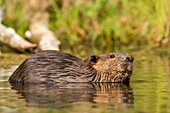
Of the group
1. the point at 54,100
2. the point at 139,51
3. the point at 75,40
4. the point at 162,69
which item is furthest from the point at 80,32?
the point at 54,100

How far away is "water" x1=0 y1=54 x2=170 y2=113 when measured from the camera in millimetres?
3268

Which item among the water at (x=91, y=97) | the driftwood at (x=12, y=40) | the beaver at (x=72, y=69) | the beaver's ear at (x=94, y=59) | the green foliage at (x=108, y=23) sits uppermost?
the green foliage at (x=108, y=23)

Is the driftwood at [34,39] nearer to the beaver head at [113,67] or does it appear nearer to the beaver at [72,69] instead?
the beaver at [72,69]

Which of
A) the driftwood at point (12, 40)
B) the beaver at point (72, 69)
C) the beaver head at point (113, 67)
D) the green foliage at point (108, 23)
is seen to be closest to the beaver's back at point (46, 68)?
the beaver at point (72, 69)

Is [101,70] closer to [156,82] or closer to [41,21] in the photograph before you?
[156,82]

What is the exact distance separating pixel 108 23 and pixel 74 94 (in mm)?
7456

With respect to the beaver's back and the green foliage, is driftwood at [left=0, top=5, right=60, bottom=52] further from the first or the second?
the beaver's back

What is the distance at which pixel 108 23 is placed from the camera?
11.4 metres

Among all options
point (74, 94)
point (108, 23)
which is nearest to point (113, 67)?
point (74, 94)

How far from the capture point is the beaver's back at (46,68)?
5.20m

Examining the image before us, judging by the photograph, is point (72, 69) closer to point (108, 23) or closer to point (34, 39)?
point (34, 39)

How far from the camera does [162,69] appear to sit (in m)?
6.63

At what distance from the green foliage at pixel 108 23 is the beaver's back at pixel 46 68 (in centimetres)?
522

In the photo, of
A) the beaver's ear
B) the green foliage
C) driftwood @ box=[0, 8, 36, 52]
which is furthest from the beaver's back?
the green foliage
